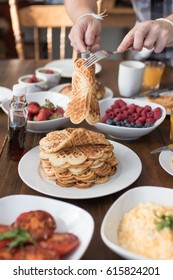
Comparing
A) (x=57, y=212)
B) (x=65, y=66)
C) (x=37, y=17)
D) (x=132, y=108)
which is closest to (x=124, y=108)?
(x=132, y=108)

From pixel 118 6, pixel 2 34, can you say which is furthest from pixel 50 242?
pixel 2 34

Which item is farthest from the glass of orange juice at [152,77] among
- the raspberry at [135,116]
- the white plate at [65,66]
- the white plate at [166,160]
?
the white plate at [166,160]

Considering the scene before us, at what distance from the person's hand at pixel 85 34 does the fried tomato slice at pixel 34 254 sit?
1.07 meters

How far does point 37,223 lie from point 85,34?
1.06m

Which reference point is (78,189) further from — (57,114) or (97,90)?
(97,90)

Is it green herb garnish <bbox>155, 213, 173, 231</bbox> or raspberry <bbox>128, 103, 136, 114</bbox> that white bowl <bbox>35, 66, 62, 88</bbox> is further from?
green herb garnish <bbox>155, 213, 173, 231</bbox>

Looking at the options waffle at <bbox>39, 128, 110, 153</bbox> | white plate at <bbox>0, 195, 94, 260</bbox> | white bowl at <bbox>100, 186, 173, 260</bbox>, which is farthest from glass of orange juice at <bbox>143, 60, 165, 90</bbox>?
white plate at <bbox>0, 195, 94, 260</bbox>

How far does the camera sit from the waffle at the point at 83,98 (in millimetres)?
1297

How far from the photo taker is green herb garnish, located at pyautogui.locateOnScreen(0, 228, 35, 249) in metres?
0.86

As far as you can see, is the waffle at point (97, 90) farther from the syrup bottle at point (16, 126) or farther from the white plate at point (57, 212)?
the white plate at point (57, 212)

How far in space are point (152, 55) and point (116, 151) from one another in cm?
132

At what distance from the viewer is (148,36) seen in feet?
5.04

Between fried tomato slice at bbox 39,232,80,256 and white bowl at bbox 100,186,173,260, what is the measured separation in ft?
0.23
